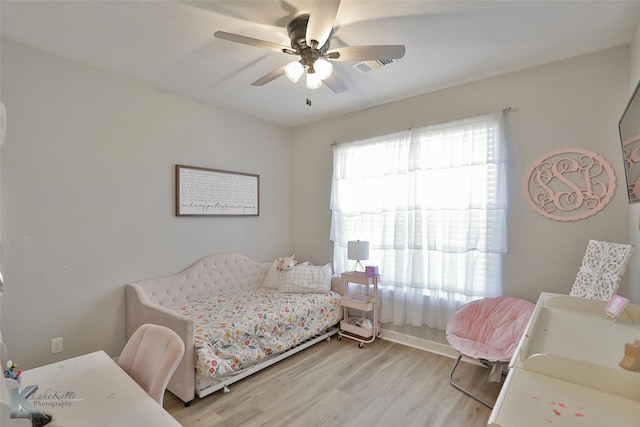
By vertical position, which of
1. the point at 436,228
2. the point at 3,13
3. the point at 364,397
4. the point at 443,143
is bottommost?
the point at 364,397

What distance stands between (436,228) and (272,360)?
201 cm

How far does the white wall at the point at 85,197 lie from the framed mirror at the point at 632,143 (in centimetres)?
335

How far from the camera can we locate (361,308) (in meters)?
3.14

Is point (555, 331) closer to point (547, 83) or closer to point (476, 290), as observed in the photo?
point (476, 290)

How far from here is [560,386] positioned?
0.97 m

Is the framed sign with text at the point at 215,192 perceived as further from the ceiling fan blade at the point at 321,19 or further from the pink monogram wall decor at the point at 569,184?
the pink monogram wall decor at the point at 569,184

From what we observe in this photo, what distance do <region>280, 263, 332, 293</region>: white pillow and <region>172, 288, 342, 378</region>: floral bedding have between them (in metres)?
0.07

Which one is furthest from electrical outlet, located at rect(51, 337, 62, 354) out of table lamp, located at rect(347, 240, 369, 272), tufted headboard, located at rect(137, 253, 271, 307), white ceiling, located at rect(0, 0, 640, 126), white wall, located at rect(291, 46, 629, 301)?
white wall, located at rect(291, 46, 629, 301)

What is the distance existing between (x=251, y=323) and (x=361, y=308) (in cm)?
119

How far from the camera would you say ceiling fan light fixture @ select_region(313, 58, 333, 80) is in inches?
72.5

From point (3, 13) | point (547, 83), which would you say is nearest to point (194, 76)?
point (3, 13)

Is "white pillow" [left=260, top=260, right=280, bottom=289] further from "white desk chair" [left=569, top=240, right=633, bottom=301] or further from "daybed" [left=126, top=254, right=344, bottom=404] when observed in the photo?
"white desk chair" [left=569, top=240, right=633, bottom=301]

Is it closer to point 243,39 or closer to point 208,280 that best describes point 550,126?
point 243,39

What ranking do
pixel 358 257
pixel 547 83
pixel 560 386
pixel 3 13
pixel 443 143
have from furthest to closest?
pixel 358 257 < pixel 443 143 < pixel 547 83 < pixel 3 13 < pixel 560 386
